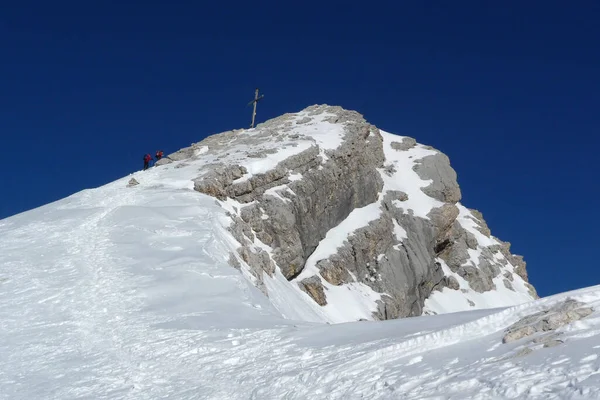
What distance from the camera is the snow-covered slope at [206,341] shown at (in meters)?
9.94

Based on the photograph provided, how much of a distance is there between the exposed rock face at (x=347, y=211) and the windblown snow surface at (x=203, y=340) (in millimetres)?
5891

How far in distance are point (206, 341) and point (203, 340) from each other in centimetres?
13

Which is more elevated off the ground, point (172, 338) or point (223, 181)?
point (223, 181)

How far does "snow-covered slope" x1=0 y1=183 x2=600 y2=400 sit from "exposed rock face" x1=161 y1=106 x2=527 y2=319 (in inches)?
242

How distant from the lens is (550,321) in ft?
35.8

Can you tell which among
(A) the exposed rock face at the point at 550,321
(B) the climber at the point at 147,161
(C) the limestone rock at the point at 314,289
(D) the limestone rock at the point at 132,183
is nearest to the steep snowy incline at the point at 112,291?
(D) the limestone rock at the point at 132,183

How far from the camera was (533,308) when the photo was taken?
492 inches

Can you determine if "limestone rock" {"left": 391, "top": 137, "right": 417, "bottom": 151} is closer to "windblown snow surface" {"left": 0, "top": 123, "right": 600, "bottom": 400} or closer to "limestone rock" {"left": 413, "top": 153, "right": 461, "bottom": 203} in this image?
"limestone rock" {"left": 413, "top": 153, "right": 461, "bottom": 203}

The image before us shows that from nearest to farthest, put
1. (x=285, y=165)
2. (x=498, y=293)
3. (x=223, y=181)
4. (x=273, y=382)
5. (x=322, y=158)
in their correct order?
(x=273, y=382) → (x=223, y=181) → (x=285, y=165) → (x=322, y=158) → (x=498, y=293)

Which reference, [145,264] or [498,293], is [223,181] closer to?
[145,264]

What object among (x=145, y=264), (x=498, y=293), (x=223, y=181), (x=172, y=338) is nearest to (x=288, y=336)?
(x=172, y=338)

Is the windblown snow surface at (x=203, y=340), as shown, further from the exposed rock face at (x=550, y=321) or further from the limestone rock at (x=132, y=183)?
the limestone rock at (x=132, y=183)

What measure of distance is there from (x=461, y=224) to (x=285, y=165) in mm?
23478

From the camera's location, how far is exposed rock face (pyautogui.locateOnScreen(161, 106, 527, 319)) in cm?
3741
